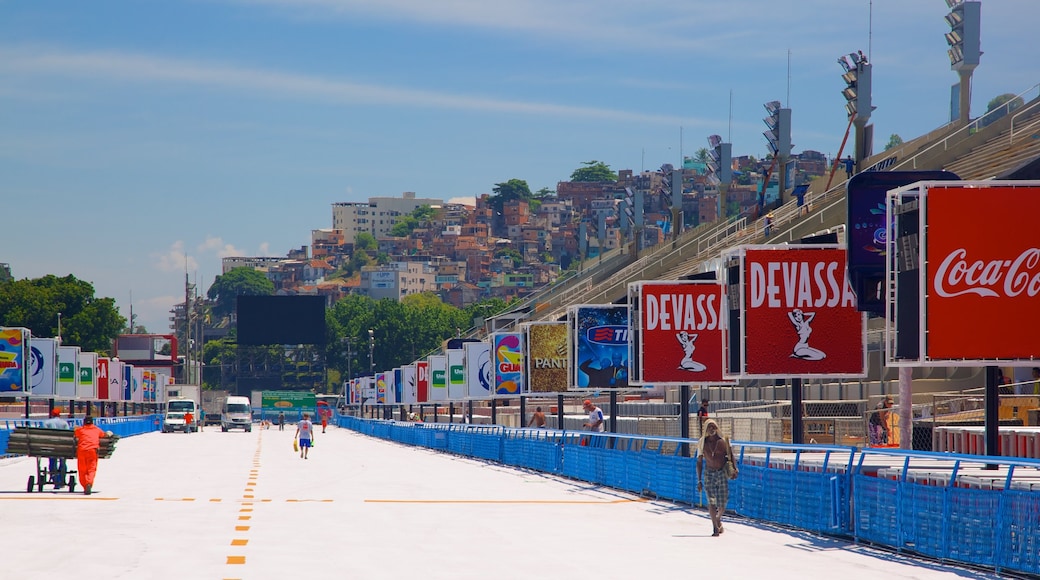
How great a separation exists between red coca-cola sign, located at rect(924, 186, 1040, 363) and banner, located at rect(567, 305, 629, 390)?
878 inches

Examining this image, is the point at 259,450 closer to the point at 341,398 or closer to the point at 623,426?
the point at 623,426

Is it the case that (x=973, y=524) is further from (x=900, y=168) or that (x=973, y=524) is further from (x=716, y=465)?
(x=900, y=168)

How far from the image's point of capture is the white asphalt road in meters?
15.5

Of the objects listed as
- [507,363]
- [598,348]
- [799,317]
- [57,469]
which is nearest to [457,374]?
[507,363]

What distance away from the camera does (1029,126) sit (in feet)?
198

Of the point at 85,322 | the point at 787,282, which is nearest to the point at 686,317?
the point at 787,282

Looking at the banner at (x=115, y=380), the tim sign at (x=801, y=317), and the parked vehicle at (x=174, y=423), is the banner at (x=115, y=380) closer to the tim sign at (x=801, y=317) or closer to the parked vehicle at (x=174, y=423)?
the parked vehicle at (x=174, y=423)

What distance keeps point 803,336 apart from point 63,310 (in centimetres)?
14083

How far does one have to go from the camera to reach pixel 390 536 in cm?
1948

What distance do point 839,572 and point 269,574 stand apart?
6.25m

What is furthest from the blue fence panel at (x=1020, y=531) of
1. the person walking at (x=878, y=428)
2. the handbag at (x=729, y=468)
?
the person walking at (x=878, y=428)

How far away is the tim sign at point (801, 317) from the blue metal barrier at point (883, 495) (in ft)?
6.73

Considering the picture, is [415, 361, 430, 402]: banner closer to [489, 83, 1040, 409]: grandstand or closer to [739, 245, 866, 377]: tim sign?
[489, 83, 1040, 409]: grandstand

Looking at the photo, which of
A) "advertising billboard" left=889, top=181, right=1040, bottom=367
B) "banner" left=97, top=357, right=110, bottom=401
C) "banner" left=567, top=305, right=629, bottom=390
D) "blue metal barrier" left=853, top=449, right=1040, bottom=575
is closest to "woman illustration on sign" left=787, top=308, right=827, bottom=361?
"blue metal barrier" left=853, top=449, right=1040, bottom=575
